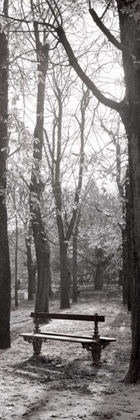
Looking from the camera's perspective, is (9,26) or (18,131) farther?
(18,131)

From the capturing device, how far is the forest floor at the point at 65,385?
19.9 ft

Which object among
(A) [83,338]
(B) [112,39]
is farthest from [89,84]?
(A) [83,338]

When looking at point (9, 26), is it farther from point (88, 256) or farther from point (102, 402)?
point (88, 256)

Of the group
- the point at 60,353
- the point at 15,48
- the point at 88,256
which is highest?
the point at 15,48

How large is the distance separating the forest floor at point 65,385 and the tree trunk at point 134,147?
0.69 meters

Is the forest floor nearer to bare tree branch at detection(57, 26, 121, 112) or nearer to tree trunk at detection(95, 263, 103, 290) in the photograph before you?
bare tree branch at detection(57, 26, 121, 112)

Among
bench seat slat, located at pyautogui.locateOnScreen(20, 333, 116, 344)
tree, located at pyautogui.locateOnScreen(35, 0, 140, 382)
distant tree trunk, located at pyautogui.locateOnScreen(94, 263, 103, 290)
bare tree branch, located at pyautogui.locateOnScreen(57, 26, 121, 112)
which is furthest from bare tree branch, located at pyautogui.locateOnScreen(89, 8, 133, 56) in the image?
distant tree trunk, located at pyautogui.locateOnScreen(94, 263, 103, 290)

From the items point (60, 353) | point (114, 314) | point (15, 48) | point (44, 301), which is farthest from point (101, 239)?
point (15, 48)

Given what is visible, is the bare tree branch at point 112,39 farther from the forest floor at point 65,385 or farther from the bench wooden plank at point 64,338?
the bench wooden plank at point 64,338

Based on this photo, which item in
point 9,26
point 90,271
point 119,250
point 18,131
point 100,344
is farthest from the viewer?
point 90,271

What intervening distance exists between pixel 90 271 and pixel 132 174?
4273cm

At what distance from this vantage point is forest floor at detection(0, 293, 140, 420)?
6062 millimetres

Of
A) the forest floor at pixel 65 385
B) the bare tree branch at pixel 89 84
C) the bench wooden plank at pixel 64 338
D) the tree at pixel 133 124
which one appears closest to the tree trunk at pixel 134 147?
the tree at pixel 133 124

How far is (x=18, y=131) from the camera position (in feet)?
35.7
